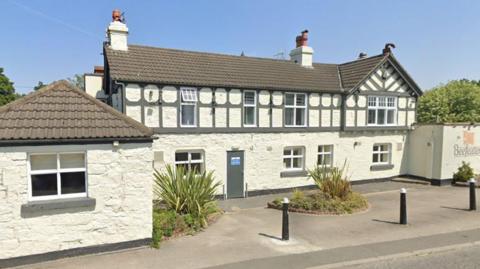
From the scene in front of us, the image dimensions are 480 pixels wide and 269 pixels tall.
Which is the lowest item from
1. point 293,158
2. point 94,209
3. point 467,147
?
point 94,209

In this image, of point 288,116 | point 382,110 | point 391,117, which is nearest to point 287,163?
point 288,116

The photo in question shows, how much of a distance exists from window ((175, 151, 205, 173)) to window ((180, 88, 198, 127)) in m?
1.18

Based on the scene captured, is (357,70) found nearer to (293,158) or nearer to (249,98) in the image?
(293,158)

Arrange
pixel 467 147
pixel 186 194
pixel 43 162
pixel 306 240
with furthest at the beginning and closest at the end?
pixel 467 147 < pixel 186 194 < pixel 306 240 < pixel 43 162

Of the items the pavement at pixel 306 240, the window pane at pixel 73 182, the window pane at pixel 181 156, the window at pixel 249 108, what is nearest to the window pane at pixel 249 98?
the window at pixel 249 108

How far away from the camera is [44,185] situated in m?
6.29

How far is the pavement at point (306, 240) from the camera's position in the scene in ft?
20.0

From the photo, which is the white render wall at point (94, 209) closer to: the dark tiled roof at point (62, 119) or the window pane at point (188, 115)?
the dark tiled roof at point (62, 119)

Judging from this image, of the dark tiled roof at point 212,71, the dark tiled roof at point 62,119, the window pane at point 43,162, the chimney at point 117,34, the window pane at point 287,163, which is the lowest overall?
the window pane at point 287,163

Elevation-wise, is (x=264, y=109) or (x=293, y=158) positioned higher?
(x=264, y=109)

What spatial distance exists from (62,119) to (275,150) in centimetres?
904

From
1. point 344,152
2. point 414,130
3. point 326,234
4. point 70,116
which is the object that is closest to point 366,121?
point 344,152

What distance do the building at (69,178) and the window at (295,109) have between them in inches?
332

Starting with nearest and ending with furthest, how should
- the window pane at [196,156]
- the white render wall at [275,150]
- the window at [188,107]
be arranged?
1. the window at [188,107]
2. the white render wall at [275,150]
3. the window pane at [196,156]
